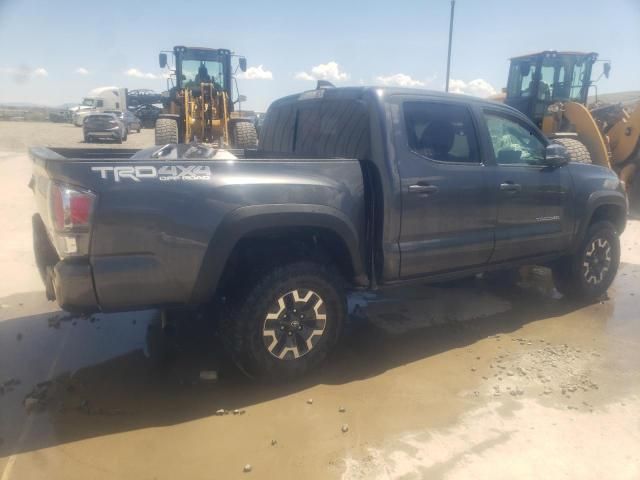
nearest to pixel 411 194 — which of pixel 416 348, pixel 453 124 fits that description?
pixel 453 124

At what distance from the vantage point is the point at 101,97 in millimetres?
41750

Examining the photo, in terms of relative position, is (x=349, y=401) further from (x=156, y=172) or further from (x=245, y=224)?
(x=156, y=172)

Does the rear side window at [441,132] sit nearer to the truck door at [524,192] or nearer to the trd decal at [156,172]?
the truck door at [524,192]

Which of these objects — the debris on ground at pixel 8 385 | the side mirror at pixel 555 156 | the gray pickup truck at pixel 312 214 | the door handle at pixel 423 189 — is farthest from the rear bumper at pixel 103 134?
the door handle at pixel 423 189

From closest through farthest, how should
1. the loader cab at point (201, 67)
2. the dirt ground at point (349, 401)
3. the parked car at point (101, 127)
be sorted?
the dirt ground at point (349, 401) → the loader cab at point (201, 67) → the parked car at point (101, 127)

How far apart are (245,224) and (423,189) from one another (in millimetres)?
1412

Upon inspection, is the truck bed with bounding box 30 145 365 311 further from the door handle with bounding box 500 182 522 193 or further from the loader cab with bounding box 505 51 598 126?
the loader cab with bounding box 505 51 598 126

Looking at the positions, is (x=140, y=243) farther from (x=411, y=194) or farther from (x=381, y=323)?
(x=381, y=323)

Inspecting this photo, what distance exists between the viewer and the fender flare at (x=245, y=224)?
3.05 meters

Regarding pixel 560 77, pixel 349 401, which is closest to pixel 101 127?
pixel 560 77

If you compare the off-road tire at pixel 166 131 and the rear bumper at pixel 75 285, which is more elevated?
the off-road tire at pixel 166 131

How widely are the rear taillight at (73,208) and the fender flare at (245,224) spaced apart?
691 mm

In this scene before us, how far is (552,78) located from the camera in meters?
11.4

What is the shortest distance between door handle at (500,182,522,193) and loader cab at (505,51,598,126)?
26.1 feet
